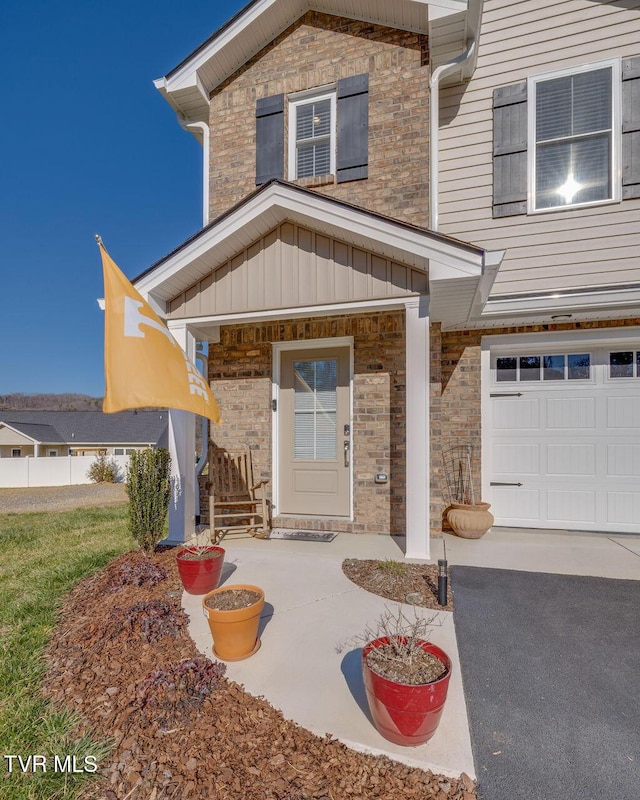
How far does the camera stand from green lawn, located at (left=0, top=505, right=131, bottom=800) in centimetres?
191

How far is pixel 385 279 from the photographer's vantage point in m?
4.31

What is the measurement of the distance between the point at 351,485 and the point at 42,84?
19181 millimetres

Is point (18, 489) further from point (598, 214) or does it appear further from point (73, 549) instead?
point (598, 214)

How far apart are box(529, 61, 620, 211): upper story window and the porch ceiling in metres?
1.15

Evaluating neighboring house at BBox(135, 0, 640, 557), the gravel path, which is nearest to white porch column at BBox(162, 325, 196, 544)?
neighboring house at BBox(135, 0, 640, 557)

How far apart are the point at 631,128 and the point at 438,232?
103 inches

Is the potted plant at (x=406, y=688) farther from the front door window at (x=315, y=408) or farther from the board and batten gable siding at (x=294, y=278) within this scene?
the front door window at (x=315, y=408)

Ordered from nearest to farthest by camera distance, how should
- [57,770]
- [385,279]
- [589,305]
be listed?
[57,770], [385,279], [589,305]

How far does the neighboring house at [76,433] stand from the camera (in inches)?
1060

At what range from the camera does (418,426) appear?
4.21 metres

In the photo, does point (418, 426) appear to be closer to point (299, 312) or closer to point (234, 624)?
point (299, 312)

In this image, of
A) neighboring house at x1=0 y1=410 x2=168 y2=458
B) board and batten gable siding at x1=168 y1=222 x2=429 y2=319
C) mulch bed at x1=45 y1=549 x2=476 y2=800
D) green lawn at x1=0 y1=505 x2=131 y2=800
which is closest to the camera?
mulch bed at x1=45 y1=549 x2=476 y2=800

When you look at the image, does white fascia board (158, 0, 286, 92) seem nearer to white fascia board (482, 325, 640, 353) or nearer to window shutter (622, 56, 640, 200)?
window shutter (622, 56, 640, 200)

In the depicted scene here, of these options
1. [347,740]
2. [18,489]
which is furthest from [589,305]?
[18,489]
